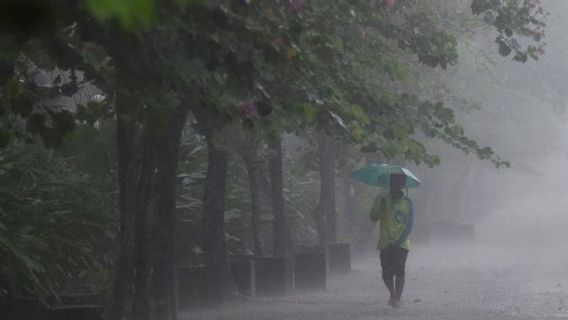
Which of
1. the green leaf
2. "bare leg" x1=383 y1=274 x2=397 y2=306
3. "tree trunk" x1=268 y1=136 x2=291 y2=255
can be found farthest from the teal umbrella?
the green leaf

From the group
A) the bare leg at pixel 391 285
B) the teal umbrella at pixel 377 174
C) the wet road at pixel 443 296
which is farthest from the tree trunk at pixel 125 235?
the teal umbrella at pixel 377 174

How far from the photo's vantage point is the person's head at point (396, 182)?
1670 cm

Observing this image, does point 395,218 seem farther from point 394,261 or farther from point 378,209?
point 394,261

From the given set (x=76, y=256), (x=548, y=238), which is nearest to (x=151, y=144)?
(x=76, y=256)

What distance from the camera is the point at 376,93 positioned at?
1112 cm

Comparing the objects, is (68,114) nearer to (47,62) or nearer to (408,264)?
(47,62)

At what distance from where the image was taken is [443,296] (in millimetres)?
19688

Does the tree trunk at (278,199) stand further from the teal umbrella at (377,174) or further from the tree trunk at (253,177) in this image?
the teal umbrella at (377,174)

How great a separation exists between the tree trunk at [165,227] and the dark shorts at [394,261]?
3279 millimetres

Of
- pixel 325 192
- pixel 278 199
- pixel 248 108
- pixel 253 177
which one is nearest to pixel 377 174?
pixel 253 177

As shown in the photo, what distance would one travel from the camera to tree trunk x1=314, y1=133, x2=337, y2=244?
27.3 metres

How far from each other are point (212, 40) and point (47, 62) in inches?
165

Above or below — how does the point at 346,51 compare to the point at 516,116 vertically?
below

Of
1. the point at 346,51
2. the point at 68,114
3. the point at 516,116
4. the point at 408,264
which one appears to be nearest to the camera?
the point at 68,114
